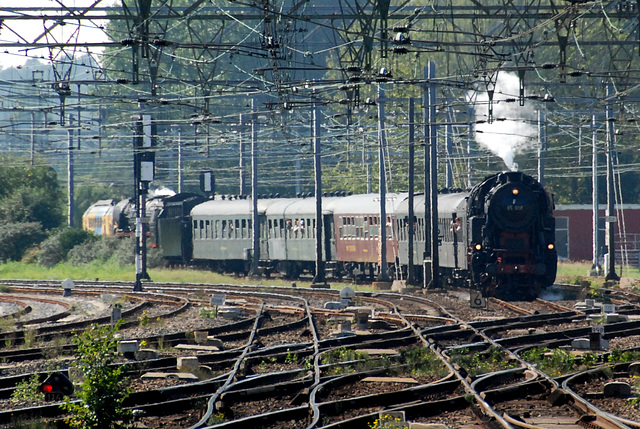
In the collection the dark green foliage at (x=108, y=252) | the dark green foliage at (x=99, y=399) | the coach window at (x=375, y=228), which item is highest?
the coach window at (x=375, y=228)

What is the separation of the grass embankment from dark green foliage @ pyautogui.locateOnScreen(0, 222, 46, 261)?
5.77 ft

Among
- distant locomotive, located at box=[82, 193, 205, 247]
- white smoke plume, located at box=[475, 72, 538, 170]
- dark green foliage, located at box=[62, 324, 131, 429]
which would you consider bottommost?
dark green foliage, located at box=[62, 324, 131, 429]

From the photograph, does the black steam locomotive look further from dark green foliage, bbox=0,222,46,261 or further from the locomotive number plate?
dark green foliage, bbox=0,222,46,261

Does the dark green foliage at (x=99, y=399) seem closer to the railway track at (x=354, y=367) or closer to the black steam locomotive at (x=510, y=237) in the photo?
the railway track at (x=354, y=367)

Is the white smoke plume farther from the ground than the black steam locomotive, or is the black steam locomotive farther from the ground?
the white smoke plume

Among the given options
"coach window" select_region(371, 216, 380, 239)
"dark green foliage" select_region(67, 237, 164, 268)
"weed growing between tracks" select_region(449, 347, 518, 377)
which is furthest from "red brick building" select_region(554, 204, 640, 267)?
"weed growing between tracks" select_region(449, 347, 518, 377)

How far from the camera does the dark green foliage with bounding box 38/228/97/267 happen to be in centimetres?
4856

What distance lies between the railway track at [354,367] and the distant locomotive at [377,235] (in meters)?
2.25

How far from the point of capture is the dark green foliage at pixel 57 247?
4856cm

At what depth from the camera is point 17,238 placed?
51.1 metres

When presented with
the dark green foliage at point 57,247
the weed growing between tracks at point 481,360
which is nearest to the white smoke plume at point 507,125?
the dark green foliage at point 57,247

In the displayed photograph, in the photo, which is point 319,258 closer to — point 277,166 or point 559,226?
point 559,226

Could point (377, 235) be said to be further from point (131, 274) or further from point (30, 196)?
point (30, 196)

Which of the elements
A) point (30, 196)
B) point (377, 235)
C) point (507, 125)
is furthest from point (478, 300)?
point (30, 196)
